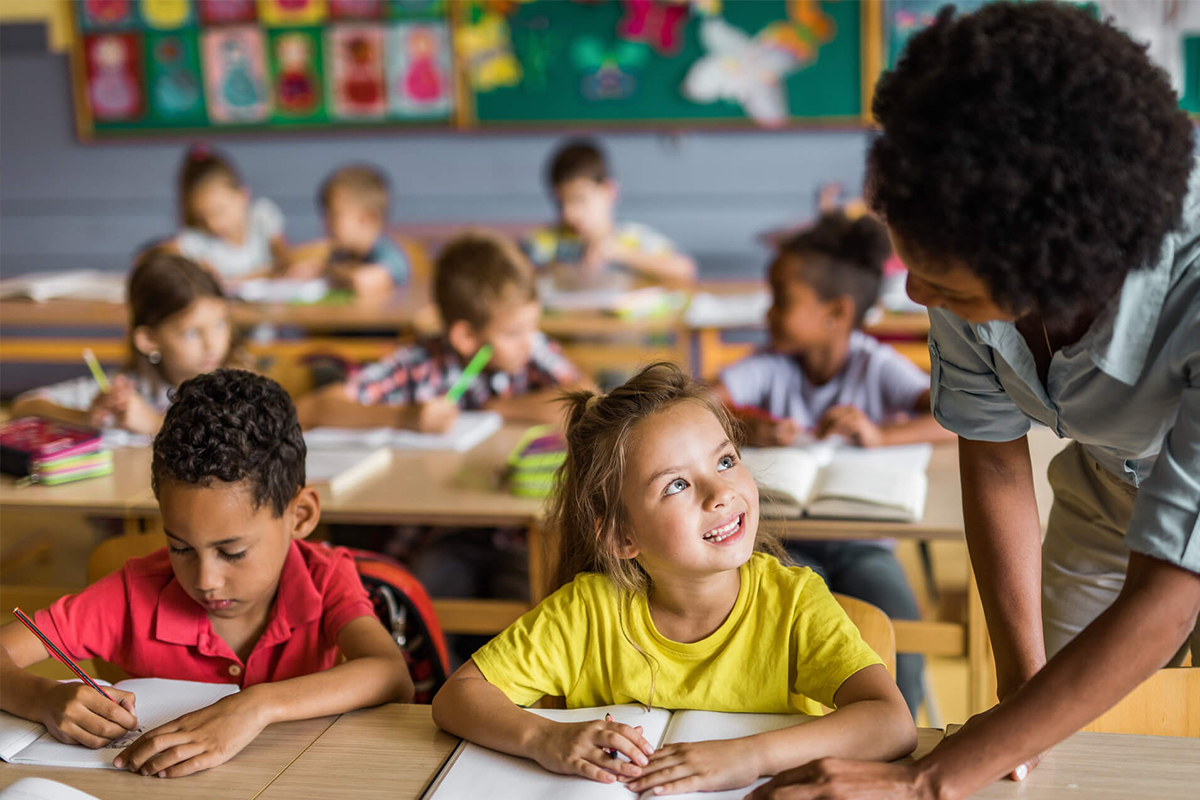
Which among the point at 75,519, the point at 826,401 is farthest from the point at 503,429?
the point at 75,519

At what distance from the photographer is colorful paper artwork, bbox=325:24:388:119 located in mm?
5102

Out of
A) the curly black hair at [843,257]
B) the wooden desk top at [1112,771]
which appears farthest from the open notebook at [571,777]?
the curly black hair at [843,257]

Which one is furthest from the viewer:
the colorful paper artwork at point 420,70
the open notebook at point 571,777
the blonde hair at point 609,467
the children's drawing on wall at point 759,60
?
the colorful paper artwork at point 420,70

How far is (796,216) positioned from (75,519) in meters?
3.22

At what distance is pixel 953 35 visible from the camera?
0.82m

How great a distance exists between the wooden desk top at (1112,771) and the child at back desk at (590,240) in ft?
10.4

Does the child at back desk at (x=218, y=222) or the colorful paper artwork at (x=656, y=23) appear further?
the colorful paper artwork at (x=656, y=23)

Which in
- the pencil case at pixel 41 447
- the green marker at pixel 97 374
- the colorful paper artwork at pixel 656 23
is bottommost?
the pencil case at pixel 41 447

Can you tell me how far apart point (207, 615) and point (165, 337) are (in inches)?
52.8

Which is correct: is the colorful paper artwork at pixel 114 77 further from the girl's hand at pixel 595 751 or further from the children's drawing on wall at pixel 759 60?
the girl's hand at pixel 595 751

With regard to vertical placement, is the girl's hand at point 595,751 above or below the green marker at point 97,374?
below

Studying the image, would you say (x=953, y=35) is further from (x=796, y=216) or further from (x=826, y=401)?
(x=796, y=216)

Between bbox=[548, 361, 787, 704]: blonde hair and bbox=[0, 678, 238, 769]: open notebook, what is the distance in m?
0.42

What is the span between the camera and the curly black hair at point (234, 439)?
1.32m
